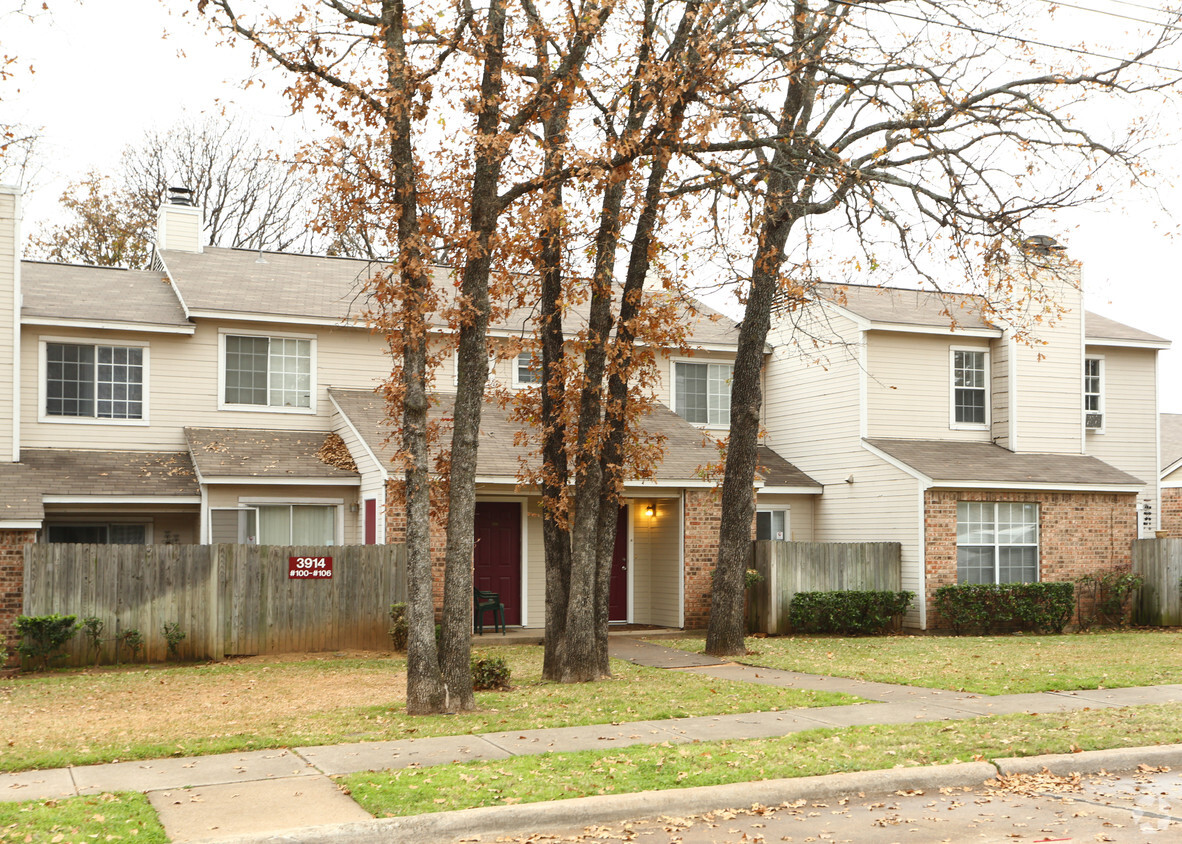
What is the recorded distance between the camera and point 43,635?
1541cm

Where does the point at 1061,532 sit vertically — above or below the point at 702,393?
below

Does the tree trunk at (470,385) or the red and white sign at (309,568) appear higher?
the tree trunk at (470,385)

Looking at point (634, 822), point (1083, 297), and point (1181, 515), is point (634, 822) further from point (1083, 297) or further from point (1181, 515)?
point (1181, 515)

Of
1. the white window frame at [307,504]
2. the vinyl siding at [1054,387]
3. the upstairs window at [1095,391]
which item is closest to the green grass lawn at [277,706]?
the white window frame at [307,504]

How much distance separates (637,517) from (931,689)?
9763mm

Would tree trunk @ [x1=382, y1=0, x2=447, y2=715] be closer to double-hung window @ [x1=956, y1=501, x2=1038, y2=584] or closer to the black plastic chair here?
the black plastic chair

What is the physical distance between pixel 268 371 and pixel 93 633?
6.50 meters

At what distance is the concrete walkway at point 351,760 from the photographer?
724 centimetres

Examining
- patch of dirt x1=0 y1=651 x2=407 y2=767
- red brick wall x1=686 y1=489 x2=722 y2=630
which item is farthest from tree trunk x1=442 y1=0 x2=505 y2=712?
red brick wall x1=686 y1=489 x2=722 y2=630

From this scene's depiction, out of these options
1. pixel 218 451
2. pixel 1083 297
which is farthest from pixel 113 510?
pixel 1083 297

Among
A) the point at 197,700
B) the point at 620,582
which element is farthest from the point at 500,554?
the point at 197,700

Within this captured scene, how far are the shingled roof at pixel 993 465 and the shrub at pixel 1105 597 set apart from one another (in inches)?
73.6

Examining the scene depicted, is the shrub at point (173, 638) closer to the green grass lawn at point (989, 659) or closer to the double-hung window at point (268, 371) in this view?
the double-hung window at point (268, 371)

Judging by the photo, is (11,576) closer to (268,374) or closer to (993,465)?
(268,374)
